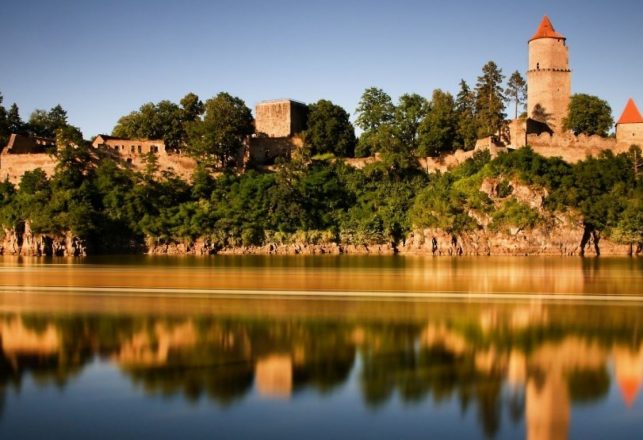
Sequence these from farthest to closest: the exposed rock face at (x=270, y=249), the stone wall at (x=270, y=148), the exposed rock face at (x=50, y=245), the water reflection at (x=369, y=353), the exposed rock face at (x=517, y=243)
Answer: the stone wall at (x=270, y=148) < the exposed rock face at (x=50, y=245) < the exposed rock face at (x=270, y=249) < the exposed rock face at (x=517, y=243) < the water reflection at (x=369, y=353)

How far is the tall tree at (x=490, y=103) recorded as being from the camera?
44438 millimetres

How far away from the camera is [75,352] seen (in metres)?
11.5

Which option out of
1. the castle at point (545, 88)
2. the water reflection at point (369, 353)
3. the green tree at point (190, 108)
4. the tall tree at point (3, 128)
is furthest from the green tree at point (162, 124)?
the water reflection at point (369, 353)

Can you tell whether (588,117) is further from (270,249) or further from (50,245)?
(50,245)

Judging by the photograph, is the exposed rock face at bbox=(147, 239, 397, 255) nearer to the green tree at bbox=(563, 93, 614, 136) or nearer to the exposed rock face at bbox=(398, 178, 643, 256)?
the exposed rock face at bbox=(398, 178, 643, 256)

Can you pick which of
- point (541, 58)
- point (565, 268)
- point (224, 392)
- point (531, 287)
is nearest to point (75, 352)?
point (224, 392)

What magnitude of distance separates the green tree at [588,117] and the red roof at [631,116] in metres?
3.07

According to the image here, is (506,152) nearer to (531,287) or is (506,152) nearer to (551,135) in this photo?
(551,135)

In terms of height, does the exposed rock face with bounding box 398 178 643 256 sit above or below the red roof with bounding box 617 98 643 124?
below

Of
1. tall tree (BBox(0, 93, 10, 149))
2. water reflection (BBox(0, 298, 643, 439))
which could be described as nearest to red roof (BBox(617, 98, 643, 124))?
water reflection (BBox(0, 298, 643, 439))

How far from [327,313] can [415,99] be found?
34497mm

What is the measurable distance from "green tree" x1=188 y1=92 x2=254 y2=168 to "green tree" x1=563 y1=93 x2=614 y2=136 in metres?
22.1

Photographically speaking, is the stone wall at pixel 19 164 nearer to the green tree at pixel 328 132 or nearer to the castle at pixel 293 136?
the castle at pixel 293 136

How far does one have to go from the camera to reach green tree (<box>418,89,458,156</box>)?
45000 millimetres
